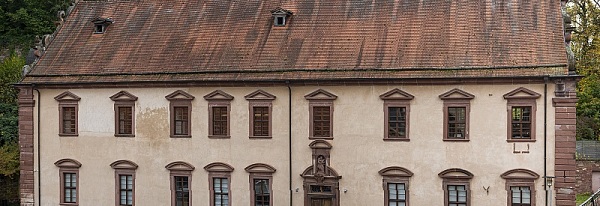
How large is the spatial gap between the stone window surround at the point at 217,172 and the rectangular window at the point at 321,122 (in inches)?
162

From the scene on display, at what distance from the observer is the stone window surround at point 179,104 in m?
30.1

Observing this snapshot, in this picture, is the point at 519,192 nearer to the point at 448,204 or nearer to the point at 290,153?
the point at 448,204

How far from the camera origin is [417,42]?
1126 inches

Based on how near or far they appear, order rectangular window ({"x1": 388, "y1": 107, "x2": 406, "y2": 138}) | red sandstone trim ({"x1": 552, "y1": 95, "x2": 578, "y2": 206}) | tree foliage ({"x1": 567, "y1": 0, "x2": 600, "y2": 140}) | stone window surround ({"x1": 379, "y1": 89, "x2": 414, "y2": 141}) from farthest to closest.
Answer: tree foliage ({"x1": 567, "y1": 0, "x2": 600, "y2": 140}) < rectangular window ({"x1": 388, "y1": 107, "x2": 406, "y2": 138}) < stone window surround ({"x1": 379, "y1": 89, "x2": 414, "y2": 141}) < red sandstone trim ({"x1": 552, "y1": 95, "x2": 578, "y2": 206})

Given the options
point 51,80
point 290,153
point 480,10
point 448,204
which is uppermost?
point 480,10

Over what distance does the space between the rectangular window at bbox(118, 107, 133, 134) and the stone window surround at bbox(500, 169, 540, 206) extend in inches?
643

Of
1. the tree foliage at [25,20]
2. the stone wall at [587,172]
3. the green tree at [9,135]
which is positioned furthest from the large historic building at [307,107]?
the tree foliage at [25,20]

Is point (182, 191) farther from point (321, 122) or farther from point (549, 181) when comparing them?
point (549, 181)

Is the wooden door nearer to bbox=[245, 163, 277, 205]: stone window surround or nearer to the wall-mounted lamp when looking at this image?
bbox=[245, 163, 277, 205]: stone window surround

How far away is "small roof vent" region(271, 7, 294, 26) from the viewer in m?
31.2

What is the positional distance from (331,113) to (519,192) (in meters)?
7.96

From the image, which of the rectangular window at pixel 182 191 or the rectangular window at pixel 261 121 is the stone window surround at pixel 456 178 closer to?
the rectangular window at pixel 261 121

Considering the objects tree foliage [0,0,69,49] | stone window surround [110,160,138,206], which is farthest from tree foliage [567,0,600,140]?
tree foliage [0,0,69,49]

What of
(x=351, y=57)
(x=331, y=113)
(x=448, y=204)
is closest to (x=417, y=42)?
(x=351, y=57)
